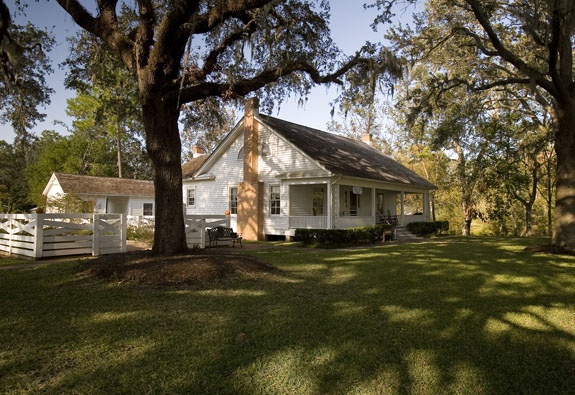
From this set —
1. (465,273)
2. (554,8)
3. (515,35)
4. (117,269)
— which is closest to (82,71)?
(117,269)

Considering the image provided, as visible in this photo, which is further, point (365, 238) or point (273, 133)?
point (273, 133)

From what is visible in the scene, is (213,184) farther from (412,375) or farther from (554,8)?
(412,375)

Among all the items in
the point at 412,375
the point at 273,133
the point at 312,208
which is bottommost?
the point at 412,375

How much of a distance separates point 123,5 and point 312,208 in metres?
13.2

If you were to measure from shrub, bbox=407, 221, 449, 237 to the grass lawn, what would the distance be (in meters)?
14.7

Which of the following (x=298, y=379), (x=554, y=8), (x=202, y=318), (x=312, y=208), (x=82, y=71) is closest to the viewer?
(x=298, y=379)

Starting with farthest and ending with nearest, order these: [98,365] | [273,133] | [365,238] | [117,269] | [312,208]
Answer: [312,208], [273,133], [365,238], [117,269], [98,365]

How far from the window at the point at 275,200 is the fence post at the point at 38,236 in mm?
10731

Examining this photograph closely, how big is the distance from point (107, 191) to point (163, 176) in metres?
22.1

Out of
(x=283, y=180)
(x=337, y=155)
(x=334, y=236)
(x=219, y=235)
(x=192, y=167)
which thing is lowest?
(x=334, y=236)

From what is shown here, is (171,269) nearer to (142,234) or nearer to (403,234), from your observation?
(142,234)

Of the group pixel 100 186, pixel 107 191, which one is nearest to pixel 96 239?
pixel 107 191

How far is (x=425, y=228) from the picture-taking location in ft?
75.0

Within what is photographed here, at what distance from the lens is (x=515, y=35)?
17.7m
